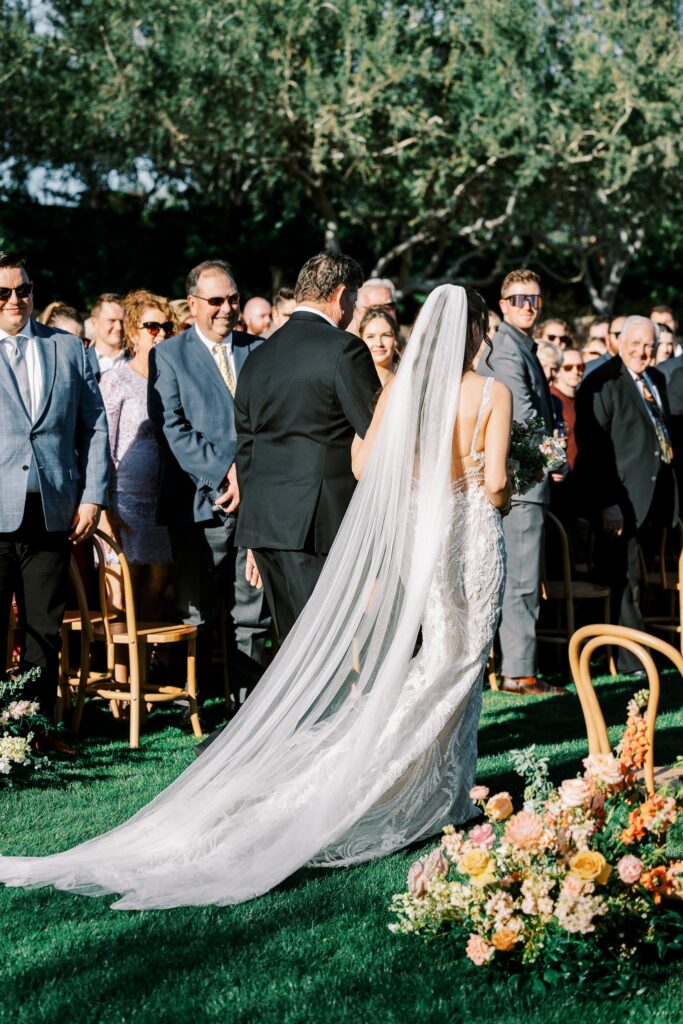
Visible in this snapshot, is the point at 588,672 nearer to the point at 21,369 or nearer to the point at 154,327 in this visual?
the point at 21,369

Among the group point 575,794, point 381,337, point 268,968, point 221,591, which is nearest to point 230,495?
point 221,591

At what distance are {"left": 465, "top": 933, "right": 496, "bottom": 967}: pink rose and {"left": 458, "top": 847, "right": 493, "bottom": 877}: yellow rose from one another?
0.61ft

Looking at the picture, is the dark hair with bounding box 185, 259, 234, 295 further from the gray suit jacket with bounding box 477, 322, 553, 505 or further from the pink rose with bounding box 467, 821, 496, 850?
the pink rose with bounding box 467, 821, 496, 850

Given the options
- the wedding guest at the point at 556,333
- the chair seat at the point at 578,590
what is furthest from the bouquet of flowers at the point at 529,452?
the wedding guest at the point at 556,333

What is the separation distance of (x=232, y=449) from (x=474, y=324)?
7.16ft

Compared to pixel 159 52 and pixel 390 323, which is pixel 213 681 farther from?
pixel 159 52

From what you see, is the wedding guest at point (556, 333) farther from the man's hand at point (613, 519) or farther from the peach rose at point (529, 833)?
the peach rose at point (529, 833)

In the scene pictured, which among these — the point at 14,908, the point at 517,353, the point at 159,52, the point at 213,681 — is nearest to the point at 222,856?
the point at 14,908

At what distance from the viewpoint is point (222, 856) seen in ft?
13.4

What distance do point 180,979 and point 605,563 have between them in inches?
208

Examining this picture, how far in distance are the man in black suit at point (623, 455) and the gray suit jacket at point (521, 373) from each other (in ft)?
2.06

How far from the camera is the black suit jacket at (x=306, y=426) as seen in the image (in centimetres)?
496

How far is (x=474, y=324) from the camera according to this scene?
4508 millimetres

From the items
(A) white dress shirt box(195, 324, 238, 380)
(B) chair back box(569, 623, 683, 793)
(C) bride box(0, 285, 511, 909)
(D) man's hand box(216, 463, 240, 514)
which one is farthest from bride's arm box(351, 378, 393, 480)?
(A) white dress shirt box(195, 324, 238, 380)
